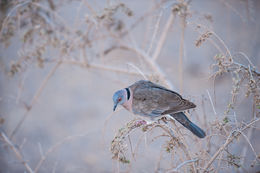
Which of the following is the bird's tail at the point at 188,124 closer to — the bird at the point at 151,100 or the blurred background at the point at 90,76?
the bird at the point at 151,100

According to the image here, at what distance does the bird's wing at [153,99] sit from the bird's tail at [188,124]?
0.32ft

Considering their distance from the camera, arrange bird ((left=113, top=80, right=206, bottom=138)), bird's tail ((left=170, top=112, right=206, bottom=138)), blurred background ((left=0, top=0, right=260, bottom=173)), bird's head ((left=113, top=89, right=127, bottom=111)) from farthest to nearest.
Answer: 1. blurred background ((left=0, top=0, right=260, bottom=173))
2. bird's head ((left=113, top=89, right=127, bottom=111))
3. bird ((left=113, top=80, right=206, bottom=138))
4. bird's tail ((left=170, top=112, right=206, bottom=138))

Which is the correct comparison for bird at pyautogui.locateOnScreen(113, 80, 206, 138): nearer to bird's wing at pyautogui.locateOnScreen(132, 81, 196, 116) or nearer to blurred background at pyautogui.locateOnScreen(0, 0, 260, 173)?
bird's wing at pyautogui.locateOnScreen(132, 81, 196, 116)

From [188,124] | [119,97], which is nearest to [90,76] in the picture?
[119,97]

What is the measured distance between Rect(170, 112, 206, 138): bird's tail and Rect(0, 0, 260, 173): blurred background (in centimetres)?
47

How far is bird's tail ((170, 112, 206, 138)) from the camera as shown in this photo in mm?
3020

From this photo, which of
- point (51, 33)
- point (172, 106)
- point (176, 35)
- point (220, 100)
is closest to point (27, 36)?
point (51, 33)

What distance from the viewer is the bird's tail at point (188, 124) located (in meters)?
3.02

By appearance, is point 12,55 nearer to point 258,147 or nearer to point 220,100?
point 220,100

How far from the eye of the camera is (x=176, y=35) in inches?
428

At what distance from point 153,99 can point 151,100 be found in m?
0.02

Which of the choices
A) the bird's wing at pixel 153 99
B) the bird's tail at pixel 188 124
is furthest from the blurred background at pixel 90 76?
the bird's tail at pixel 188 124

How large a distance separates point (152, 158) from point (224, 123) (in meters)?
3.85

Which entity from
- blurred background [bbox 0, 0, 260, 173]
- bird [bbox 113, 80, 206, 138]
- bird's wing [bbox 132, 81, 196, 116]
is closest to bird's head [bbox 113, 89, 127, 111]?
bird [bbox 113, 80, 206, 138]
